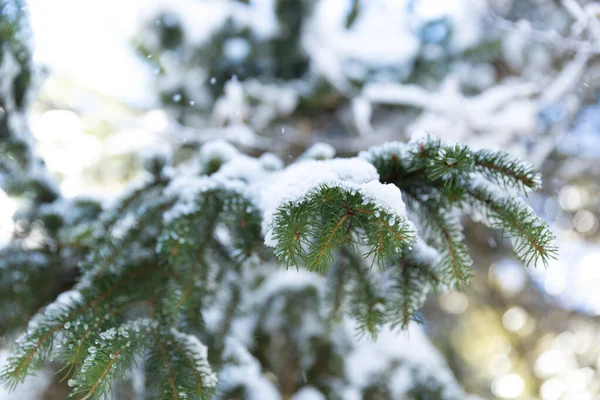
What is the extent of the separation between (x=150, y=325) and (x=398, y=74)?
2683mm

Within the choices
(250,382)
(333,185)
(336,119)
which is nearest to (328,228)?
(333,185)

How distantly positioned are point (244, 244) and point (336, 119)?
2.54 metres

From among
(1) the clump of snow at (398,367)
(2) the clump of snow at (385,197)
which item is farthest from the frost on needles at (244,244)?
(1) the clump of snow at (398,367)

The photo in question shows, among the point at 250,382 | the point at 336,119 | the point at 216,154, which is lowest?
the point at 250,382

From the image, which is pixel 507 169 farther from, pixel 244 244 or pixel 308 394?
Result: pixel 308 394

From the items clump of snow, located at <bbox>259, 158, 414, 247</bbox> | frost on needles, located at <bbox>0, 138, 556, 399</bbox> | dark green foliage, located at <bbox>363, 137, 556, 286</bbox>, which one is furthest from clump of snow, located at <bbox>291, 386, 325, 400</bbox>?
clump of snow, located at <bbox>259, 158, 414, 247</bbox>

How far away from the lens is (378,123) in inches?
135

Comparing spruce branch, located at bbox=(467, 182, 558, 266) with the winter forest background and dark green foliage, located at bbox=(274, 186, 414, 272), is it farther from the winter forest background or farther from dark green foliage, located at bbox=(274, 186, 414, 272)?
the winter forest background

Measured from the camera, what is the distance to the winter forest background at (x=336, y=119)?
184 centimetres

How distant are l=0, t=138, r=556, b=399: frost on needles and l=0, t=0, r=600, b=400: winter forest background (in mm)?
106

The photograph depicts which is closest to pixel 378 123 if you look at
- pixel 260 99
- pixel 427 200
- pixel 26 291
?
pixel 260 99

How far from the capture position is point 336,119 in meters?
3.57

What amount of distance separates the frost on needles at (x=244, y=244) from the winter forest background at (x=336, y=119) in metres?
0.11

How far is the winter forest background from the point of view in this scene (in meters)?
1.84
